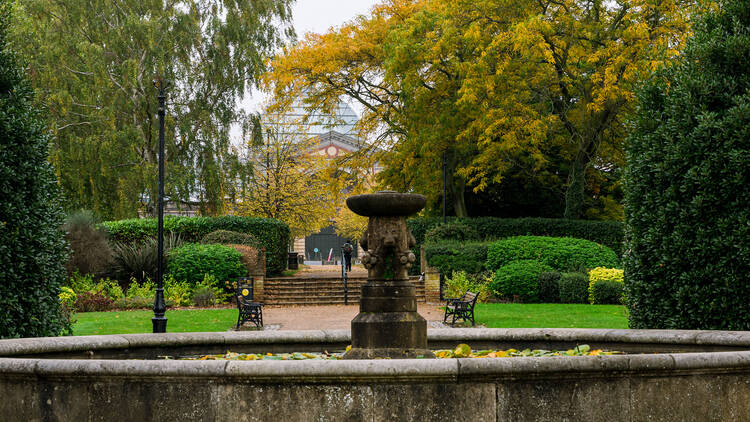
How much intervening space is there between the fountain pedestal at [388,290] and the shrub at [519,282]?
15.7m

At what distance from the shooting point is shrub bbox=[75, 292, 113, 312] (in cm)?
2031

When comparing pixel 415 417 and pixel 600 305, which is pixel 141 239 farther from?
pixel 415 417

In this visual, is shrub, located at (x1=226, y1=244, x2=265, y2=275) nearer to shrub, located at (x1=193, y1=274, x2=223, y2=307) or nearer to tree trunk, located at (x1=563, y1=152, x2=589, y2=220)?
shrub, located at (x1=193, y1=274, x2=223, y2=307)

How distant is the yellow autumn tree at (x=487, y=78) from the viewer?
2328cm

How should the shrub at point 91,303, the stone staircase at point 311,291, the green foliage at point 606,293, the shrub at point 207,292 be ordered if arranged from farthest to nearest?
the stone staircase at point 311,291
the shrub at point 207,292
the green foliage at point 606,293
the shrub at point 91,303

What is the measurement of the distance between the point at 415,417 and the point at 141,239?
21805 mm

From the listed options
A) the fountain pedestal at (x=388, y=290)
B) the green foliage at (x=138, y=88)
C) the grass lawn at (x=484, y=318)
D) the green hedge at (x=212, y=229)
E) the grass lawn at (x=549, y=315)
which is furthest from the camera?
the green foliage at (x=138, y=88)

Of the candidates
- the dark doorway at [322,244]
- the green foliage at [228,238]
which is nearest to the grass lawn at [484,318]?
the green foliage at [228,238]

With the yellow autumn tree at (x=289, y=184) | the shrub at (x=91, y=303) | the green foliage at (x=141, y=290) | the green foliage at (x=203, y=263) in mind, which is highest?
the yellow autumn tree at (x=289, y=184)

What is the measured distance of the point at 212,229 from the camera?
2623 centimetres

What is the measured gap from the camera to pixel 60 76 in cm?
2700

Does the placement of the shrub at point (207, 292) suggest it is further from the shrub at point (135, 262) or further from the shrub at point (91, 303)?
the shrub at point (91, 303)

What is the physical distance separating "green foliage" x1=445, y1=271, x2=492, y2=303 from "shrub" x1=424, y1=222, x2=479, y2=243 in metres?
3.36

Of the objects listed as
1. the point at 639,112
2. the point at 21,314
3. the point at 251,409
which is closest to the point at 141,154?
the point at 21,314
